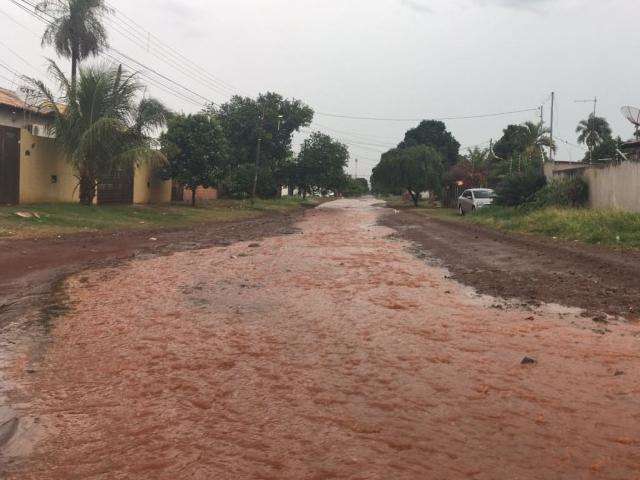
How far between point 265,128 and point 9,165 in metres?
34.3

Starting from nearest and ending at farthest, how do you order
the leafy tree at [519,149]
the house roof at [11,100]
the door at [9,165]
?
1. the door at [9,165]
2. the house roof at [11,100]
3. the leafy tree at [519,149]

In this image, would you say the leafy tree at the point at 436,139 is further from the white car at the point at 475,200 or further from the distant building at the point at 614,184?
the distant building at the point at 614,184

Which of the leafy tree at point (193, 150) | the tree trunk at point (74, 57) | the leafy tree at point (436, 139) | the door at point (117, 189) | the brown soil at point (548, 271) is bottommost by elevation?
the brown soil at point (548, 271)

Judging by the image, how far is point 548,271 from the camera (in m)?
9.20

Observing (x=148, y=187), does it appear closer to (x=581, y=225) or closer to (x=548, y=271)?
(x=581, y=225)

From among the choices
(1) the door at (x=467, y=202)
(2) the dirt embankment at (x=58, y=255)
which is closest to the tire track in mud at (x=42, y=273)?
(2) the dirt embankment at (x=58, y=255)

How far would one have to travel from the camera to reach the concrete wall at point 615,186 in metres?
15.4

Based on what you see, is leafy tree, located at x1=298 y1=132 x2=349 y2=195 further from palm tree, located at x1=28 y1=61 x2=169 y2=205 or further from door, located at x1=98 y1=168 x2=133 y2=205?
palm tree, located at x1=28 y1=61 x2=169 y2=205

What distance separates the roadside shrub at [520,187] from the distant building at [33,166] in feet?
55.0

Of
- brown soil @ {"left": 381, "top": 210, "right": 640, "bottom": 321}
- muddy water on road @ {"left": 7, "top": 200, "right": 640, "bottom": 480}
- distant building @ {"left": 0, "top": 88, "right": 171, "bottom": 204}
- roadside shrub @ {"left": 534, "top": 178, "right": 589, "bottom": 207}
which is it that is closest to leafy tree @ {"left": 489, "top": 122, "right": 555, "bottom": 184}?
roadside shrub @ {"left": 534, "top": 178, "right": 589, "bottom": 207}

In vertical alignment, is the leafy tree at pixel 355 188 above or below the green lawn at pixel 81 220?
above

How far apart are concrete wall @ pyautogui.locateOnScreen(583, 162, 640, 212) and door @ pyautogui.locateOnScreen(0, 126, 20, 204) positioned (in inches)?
712

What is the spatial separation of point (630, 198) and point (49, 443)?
1620 cm

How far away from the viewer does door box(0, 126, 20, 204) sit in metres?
17.4
